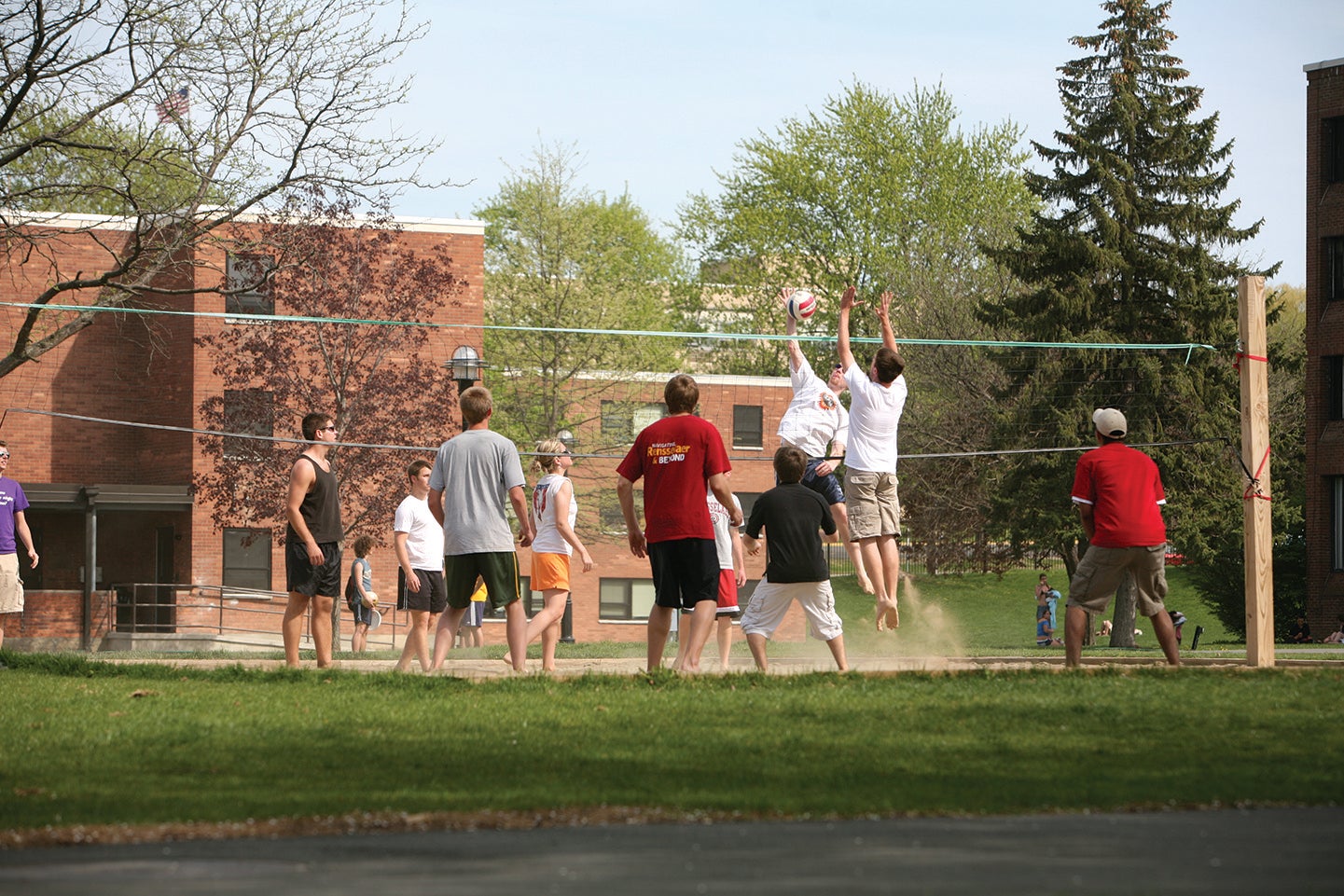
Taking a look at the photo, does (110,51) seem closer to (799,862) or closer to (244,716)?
(244,716)

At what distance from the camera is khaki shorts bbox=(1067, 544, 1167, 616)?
11.8 m

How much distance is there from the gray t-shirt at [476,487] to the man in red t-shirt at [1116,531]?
4.12m

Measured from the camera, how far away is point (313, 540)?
1238 cm

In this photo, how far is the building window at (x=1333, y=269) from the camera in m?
44.3

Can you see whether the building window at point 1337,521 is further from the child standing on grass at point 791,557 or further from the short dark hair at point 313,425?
the short dark hair at point 313,425

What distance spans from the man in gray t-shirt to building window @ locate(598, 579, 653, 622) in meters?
35.6

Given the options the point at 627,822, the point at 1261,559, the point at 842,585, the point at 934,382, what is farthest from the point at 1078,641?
the point at 842,585

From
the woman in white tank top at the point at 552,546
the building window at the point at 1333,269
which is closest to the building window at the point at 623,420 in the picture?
the building window at the point at 1333,269

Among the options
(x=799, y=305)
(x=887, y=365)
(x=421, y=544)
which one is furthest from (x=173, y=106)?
(x=887, y=365)

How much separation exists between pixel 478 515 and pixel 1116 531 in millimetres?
4593

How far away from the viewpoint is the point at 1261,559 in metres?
12.9

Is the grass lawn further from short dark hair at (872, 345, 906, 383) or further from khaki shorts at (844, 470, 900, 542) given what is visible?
short dark hair at (872, 345, 906, 383)

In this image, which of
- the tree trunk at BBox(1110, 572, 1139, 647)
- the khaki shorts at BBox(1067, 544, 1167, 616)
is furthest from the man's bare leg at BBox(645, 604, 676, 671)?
the tree trunk at BBox(1110, 572, 1139, 647)

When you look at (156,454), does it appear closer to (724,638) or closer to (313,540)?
(313,540)
